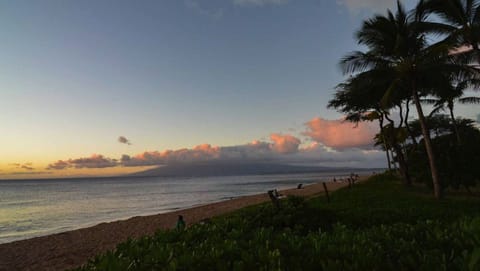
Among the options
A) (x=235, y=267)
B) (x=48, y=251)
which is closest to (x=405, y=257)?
(x=235, y=267)

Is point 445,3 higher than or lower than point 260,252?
higher

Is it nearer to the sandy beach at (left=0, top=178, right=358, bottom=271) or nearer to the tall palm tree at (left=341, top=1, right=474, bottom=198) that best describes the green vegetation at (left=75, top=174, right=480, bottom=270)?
the sandy beach at (left=0, top=178, right=358, bottom=271)

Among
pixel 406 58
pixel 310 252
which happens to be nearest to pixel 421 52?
pixel 406 58

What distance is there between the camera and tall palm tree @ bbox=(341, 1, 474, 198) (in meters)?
15.9

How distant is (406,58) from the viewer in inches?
647

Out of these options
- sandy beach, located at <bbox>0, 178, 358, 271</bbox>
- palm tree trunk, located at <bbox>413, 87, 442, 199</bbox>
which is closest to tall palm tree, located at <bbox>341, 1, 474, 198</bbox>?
palm tree trunk, located at <bbox>413, 87, 442, 199</bbox>

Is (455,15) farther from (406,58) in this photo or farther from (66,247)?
(66,247)

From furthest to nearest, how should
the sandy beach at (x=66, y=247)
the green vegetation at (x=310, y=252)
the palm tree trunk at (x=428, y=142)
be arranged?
the palm tree trunk at (x=428, y=142)
the sandy beach at (x=66, y=247)
the green vegetation at (x=310, y=252)

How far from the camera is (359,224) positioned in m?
7.00

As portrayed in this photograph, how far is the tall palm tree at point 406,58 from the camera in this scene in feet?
52.3

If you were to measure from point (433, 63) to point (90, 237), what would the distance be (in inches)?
788

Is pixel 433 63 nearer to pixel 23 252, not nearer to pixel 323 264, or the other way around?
pixel 323 264

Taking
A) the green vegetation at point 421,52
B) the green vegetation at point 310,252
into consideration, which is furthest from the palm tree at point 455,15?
the green vegetation at point 310,252

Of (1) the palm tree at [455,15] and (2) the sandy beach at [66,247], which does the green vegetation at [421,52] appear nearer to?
(1) the palm tree at [455,15]
